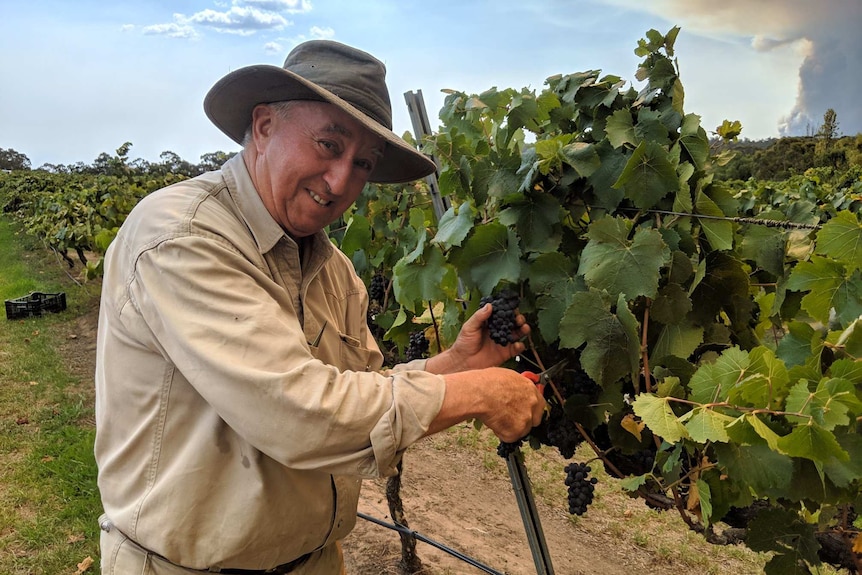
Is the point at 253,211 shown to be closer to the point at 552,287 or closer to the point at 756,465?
the point at 552,287

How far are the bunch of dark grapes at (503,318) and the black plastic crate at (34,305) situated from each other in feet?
34.7

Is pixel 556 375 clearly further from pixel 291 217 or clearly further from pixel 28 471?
pixel 28 471

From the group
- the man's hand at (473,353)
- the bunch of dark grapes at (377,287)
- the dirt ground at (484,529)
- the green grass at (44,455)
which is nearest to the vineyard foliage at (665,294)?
the man's hand at (473,353)

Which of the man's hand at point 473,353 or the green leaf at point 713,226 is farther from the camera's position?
the man's hand at point 473,353

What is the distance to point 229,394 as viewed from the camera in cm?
143

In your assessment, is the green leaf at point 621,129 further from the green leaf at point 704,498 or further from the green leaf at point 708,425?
the green leaf at point 704,498

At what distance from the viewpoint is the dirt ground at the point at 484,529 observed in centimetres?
424

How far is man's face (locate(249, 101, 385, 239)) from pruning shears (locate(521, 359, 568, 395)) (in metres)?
0.79

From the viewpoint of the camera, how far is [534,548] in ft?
8.06

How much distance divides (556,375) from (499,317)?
330mm

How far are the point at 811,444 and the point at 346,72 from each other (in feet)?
5.11

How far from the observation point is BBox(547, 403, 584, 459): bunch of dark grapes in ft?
7.13

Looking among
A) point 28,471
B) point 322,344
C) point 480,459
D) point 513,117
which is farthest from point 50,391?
point 513,117

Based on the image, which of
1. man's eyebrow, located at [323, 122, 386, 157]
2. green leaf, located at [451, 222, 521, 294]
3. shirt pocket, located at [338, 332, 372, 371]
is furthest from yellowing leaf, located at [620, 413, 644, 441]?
man's eyebrow, located at [323, 122, 386, 157]
